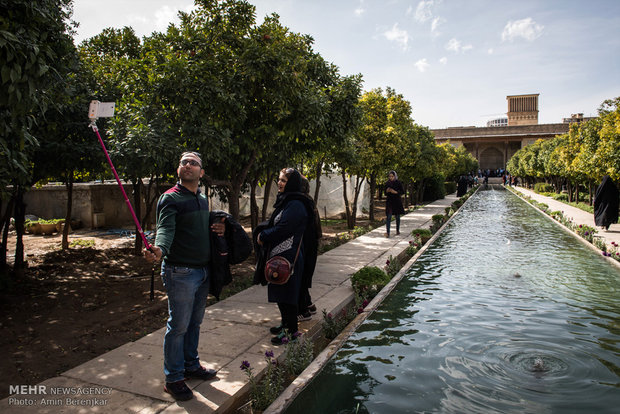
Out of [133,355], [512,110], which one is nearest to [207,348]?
[133,355]

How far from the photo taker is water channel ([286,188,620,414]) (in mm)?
3465

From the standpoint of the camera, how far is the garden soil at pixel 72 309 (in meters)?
4.56

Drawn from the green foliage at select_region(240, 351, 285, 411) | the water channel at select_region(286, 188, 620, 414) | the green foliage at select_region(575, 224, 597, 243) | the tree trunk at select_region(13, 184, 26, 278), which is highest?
the tree trunk at select_region(13, 184, 26, 278)

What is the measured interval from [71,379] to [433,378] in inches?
118

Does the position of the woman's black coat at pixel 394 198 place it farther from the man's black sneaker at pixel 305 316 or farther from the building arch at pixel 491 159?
the building arch at pixel 491 159

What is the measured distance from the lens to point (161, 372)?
12.0ft

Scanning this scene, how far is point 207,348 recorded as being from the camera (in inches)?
164

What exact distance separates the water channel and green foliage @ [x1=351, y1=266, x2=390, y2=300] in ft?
0.78

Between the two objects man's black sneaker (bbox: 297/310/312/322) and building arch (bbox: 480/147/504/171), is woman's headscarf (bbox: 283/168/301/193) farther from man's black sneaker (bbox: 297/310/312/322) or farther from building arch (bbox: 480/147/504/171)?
building arch (bbox: 480/147/504/171)

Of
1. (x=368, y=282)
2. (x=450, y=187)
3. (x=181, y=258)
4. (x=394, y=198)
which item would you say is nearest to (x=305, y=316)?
(x=368, y=282)

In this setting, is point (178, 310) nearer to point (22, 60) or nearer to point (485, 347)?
point (22, 60)

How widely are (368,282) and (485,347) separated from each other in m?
2.00

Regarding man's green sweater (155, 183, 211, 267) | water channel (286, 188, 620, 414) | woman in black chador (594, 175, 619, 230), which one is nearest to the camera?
man's green sweater (155, 183, 211, 267)

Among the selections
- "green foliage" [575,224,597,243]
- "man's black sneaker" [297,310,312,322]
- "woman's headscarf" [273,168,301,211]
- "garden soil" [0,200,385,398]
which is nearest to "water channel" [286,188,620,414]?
"man's black sneaker" [297,310,312,322]
